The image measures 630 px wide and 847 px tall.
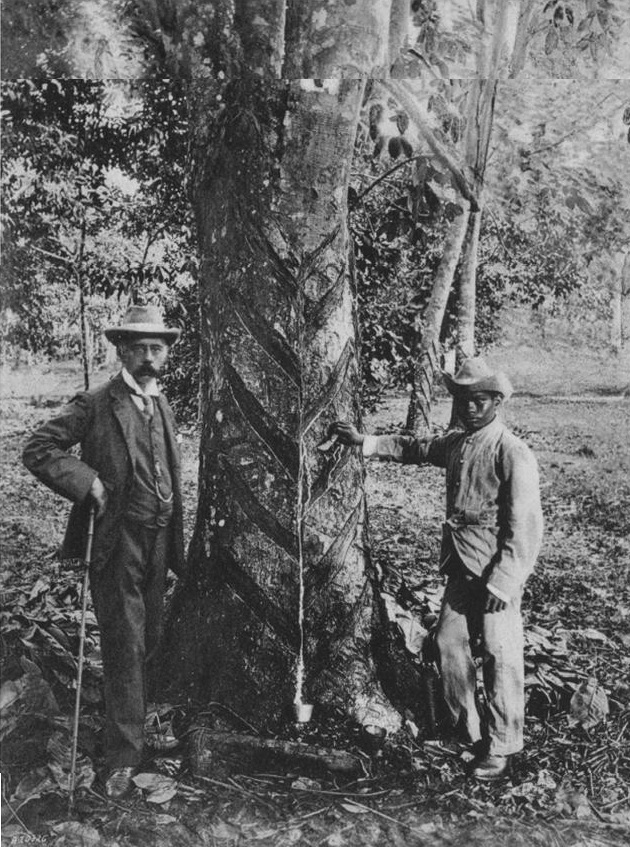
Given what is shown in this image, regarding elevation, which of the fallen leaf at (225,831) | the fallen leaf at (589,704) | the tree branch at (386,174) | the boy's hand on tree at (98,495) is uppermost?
the tree branch at (386,174)

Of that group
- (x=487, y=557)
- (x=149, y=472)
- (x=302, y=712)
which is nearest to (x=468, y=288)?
(x=487, y=557)

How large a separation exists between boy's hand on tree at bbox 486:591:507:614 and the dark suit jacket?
1462mm

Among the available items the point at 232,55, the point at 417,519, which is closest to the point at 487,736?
the point at 417,519

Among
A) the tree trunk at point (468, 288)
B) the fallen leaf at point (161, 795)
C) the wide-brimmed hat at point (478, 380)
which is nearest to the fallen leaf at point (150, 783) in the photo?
the fallen leaf at point (161, 795)

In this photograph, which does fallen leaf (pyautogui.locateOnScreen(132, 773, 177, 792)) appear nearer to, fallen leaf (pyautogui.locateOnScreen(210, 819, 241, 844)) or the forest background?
the forest background

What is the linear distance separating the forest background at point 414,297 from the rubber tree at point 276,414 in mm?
70

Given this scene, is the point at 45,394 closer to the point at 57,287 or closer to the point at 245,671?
the point at 57,287

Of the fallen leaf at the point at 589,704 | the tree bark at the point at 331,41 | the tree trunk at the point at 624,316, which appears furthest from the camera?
the tree bark at the point at 331,41

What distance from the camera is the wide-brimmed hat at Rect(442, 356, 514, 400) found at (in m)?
3.46

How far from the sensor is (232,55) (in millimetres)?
3666

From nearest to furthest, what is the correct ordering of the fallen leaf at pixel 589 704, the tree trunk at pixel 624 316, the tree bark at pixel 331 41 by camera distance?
the fallen leaf at pixel 589 704, the tree trunk at pixel 624 316, the tree bark at pixel 331 41

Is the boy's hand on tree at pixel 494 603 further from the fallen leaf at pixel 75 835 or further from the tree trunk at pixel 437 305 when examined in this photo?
the fallen leaf at pixel 75 835

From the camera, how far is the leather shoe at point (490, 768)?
344cm

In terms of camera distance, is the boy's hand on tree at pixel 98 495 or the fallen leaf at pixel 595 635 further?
the fallen leaf at pixel 595 635
